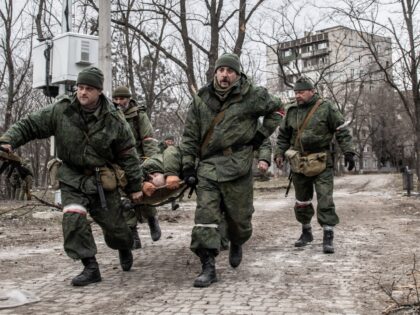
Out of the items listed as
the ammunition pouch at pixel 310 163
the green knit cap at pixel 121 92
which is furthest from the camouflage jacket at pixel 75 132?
the ammunition pouch at pixel 310 163

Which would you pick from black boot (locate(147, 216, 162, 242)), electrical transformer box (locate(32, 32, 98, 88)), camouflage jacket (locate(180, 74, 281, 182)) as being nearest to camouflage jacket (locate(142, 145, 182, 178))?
camouflage jacket (locate(180, 74, 281, 182))

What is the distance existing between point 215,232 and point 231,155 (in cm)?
75

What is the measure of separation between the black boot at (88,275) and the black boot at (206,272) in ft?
3.12

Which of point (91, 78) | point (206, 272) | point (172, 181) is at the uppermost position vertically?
point (91, 78)

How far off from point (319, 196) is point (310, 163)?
0.44m

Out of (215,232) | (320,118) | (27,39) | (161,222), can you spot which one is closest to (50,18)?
(27,39)

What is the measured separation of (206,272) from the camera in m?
4.96

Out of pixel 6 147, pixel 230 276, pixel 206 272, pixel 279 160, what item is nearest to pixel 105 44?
pixel 279 160

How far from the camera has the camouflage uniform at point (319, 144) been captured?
6859 mm

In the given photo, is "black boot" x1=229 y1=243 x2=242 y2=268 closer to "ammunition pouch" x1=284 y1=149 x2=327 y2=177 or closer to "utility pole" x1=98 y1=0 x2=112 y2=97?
Answer: "ammunition pouch" x1=284 y1=149 x2=327 y2=177

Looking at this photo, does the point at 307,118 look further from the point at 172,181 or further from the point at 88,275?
the point at 88,275

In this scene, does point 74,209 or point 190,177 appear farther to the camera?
point 190,177

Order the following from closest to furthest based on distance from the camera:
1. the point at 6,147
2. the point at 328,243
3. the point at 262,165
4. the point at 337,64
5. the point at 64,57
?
the point at 6,147, the point at 262,165, the point at 328,243, the point at 64,57, the point at 337,64

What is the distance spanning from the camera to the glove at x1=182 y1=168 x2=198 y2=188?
527 cm
